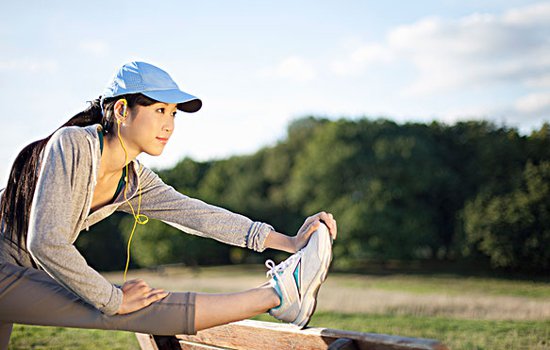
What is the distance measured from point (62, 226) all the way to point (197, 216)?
2.81 ft

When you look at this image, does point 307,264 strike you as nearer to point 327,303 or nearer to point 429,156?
point 327,303

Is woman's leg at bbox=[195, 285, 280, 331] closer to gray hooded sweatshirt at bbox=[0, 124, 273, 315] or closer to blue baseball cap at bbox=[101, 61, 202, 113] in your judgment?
gray hooded sweatshirt at bbox=[0, 124, 273, 315]

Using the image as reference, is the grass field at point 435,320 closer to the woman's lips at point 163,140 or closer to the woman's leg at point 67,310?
the woman's leg at point 67,310

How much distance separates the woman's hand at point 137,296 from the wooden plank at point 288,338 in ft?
1.64

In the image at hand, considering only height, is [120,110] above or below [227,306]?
above

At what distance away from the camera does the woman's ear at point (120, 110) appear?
98.0 inches

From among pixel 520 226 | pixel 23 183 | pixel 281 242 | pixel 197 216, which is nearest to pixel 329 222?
pixel 281 242

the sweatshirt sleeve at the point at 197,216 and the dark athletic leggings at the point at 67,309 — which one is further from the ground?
the sweatshirt sleeve at the point at 197,216

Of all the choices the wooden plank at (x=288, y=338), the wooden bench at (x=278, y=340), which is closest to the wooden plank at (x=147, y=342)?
the wooden bench at (x=278, y=340)

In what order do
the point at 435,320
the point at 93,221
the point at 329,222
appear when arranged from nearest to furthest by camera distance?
the point at 329,222 → the point at 93,221 → the point at 435,320

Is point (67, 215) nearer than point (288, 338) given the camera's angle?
Yes

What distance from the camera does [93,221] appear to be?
2766 millimetres

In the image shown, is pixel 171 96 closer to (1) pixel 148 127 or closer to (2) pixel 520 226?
(1) pixel 148 127

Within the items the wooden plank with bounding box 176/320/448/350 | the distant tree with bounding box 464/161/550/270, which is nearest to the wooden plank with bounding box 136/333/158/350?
the wooden plank with bounding box 176/320/448/350
